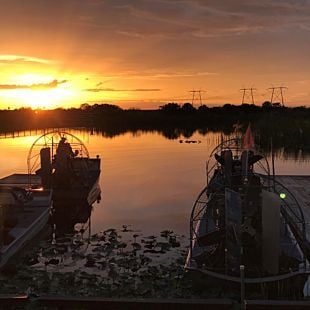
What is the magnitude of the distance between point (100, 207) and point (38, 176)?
364 centimetres

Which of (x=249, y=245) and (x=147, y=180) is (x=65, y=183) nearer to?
(x=147, y=180)

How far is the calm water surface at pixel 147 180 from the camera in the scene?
15.8 meters

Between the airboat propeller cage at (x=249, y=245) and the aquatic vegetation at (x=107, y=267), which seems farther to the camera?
the aquatic vegetation at (x=107, y=267)

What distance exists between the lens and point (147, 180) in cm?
2438

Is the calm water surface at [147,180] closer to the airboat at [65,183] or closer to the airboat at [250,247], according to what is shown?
the airboat at [65,183]

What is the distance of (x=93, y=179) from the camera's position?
21.0 metres

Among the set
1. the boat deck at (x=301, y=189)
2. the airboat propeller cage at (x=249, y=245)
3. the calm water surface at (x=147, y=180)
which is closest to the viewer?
the airboat propeller cage at (x=249, y=245)

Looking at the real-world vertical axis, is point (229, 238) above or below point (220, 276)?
above

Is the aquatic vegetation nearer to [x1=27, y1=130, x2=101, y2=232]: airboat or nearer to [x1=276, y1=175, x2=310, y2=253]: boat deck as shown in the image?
[x1=276, y1=175, x2=310, y2=253]: boat deck

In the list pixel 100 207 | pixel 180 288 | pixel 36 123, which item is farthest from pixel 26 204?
pixel 36 123

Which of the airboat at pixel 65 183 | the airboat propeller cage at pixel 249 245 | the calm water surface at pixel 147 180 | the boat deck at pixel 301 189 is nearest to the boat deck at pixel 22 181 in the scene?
the airboat at pixel 65 183

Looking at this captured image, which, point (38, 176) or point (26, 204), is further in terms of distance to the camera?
point (38, 176)

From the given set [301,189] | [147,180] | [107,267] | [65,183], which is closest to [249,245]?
[107,267]

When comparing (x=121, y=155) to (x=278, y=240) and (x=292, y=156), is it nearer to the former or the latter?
(x=292, y=156)
